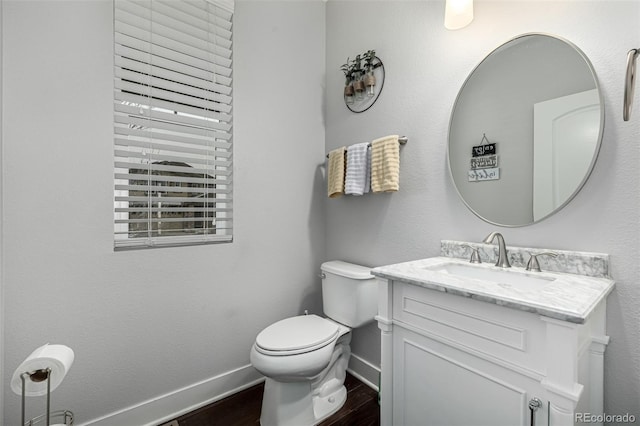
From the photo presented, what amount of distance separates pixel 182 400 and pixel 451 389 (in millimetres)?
1388

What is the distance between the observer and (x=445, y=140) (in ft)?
4.59

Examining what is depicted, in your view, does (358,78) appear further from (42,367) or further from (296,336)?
(42,367)

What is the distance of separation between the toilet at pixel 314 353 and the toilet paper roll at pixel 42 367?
2.28 ft

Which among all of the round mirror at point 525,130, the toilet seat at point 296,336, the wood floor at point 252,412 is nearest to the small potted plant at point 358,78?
the round mirror at point 525,130

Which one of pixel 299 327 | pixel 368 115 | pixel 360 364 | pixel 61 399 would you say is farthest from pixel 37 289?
pixel 368 115

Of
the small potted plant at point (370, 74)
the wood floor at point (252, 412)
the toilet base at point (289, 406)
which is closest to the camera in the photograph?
the toilet base at point (289, 406)

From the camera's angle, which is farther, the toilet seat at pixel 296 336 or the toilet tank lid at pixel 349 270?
the toilet tank lid at pixel 349 270

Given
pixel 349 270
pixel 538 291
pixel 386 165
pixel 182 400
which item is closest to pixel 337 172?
pixel 386 165

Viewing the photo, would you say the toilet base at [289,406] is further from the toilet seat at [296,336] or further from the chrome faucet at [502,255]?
the chrome faucet at [502,255]

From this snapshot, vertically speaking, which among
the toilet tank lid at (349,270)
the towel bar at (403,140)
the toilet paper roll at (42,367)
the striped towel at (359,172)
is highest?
the towel bar at (403,140)

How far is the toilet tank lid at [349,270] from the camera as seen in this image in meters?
1.59

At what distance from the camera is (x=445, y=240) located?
1.39 metres

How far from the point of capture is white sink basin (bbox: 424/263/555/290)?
3.32 feet

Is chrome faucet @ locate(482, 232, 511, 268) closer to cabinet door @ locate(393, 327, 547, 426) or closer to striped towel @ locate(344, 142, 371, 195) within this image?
cabinet door @ locate(393, 327, 547, 426)
